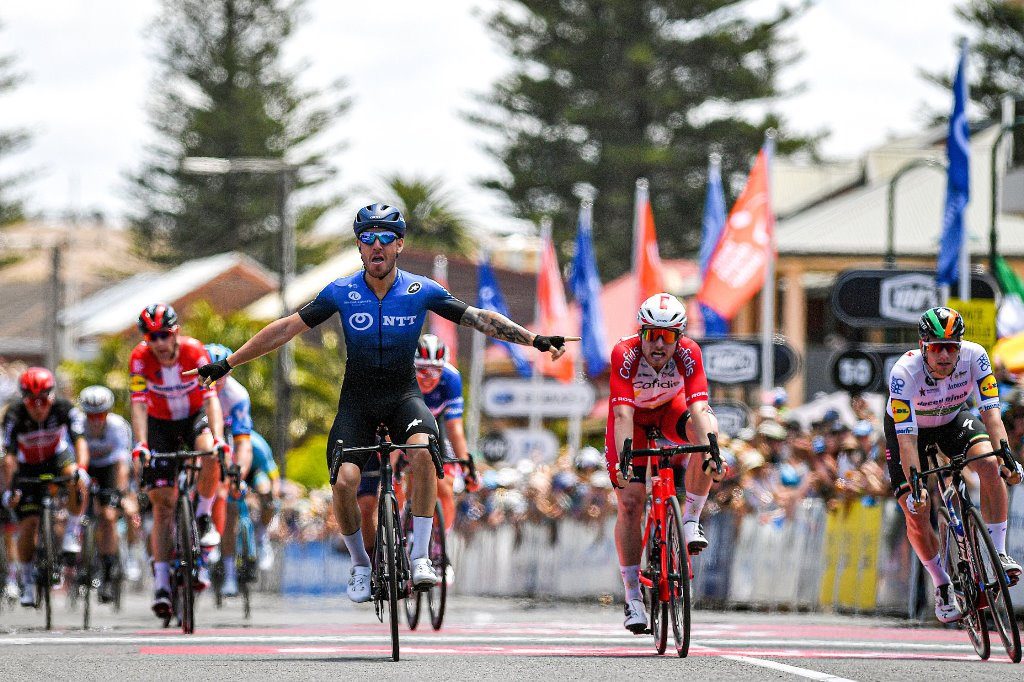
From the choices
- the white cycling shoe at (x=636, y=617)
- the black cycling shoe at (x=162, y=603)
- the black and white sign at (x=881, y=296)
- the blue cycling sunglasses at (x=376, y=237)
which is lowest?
the black cycling shoe at (x=162, y=603)

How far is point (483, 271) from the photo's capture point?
41062 millimetres

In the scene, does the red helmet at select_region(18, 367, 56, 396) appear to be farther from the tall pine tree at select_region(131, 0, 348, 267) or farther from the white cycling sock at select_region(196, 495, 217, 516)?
the tall pine tree at select_region(131, 0, 348, 267)

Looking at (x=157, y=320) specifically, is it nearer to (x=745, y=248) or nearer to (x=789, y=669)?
(x=789, y=669)

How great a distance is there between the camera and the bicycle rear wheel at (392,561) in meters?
10.4

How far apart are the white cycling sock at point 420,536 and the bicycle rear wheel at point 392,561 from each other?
11cm

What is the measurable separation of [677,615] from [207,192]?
65133 millimetres

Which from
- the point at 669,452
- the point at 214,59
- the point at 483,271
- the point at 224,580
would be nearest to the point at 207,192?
the point at 214,59

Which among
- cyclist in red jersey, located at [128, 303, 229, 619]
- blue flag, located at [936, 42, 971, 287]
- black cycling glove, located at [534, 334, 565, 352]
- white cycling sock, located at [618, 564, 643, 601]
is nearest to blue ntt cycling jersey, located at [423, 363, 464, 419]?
cyclist in red jersey, located at [128, 303, 229, 619]

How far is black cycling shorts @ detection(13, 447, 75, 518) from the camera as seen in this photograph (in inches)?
651

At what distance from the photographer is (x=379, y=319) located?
10953mm

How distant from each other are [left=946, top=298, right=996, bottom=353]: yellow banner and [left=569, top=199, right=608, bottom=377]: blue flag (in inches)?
636

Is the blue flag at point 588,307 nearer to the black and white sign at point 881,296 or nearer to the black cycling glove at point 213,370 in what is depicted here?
the black and white sign at point 881,296

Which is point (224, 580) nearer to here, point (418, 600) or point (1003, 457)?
point (418, 600)

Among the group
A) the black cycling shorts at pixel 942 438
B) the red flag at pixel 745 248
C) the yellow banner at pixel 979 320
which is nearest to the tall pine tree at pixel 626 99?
the red flag at pixel 745 248
